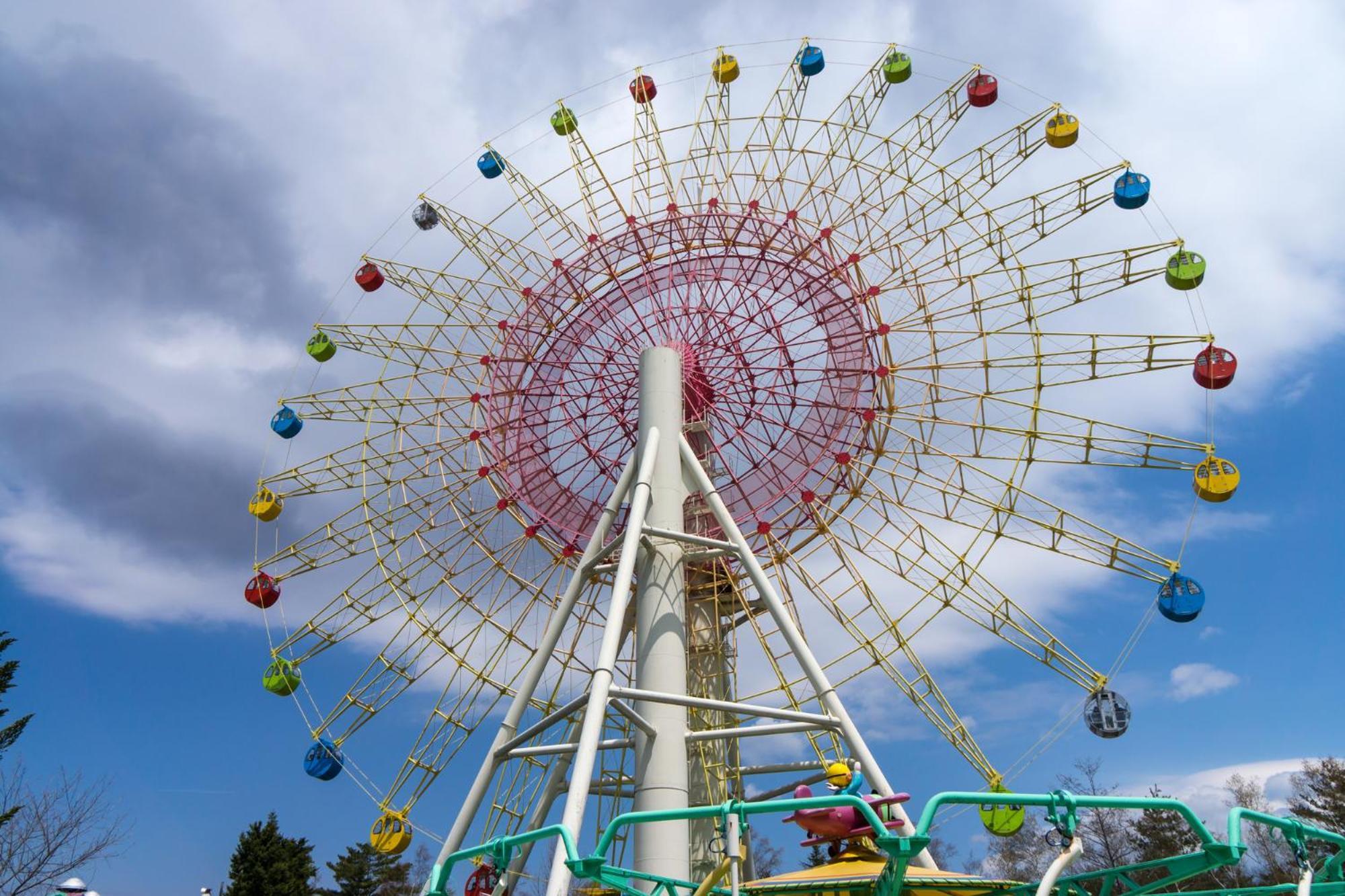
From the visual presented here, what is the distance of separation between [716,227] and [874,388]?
5.33 meters

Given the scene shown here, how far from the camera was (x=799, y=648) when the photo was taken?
18.1 meters

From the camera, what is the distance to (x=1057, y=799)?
9953mm

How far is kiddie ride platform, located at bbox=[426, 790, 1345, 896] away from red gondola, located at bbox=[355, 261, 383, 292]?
18.2 meters

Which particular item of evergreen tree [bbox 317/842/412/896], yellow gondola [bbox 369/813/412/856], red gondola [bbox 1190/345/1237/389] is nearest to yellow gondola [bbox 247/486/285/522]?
yellow gondola [bbox 369/813/412/856]

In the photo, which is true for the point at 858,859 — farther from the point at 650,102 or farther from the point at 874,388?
the point at 650,102

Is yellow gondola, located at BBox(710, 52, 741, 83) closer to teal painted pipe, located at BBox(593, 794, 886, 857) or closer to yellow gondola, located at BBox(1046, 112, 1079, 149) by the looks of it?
yellow gondola, located at BBox(1046, 112, 1079, 149)

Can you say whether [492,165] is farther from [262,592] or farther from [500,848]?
[500,848]

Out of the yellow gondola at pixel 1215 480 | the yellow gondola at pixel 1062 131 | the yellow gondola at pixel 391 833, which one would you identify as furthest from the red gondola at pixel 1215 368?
the yellow gondola at pixel 391 833

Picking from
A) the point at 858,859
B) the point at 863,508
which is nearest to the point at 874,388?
the point at 863,508

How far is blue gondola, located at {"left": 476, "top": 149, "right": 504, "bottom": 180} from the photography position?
26.7m

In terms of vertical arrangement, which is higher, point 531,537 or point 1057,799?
point 531,537

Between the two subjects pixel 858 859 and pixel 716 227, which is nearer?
pixel 858 859

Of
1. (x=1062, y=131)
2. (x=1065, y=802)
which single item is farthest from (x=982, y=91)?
(x=1065, y=802)

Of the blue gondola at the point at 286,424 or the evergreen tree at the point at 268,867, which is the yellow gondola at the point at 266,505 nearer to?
the blue gondola at the point at 286,424
